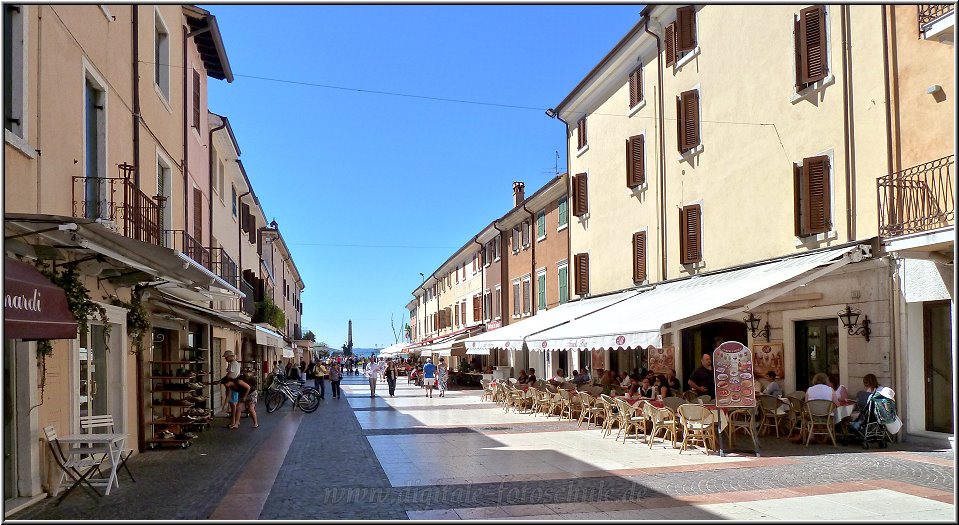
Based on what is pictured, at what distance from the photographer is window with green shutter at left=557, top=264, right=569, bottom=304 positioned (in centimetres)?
2808

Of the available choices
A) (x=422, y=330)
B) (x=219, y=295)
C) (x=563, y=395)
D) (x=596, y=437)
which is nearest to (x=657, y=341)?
(x=596, y=437)

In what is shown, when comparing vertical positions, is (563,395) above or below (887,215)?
below

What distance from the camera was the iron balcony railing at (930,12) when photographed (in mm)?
10992

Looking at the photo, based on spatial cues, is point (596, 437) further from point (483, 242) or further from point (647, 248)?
point (483, 242)

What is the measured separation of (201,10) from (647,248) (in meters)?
12.9

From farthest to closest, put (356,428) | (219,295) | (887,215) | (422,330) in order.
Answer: (422,330), (356,428), (219,295), (887,215)

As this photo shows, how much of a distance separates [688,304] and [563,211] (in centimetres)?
1488

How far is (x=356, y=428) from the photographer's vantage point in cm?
1806

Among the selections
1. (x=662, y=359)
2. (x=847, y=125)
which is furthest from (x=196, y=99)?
(x=847, y=125)

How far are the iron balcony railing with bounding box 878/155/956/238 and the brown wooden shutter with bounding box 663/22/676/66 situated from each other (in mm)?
8316

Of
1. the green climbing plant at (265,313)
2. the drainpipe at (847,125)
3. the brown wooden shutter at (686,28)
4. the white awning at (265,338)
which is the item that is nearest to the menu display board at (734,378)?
the drainpipe at (847,125)

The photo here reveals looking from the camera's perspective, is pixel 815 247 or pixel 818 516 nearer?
pixel 818 516

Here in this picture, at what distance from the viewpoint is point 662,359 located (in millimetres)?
20672

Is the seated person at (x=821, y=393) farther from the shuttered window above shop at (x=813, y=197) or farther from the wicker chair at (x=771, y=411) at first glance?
the shuttered window above shop at (x=813, y=197)
